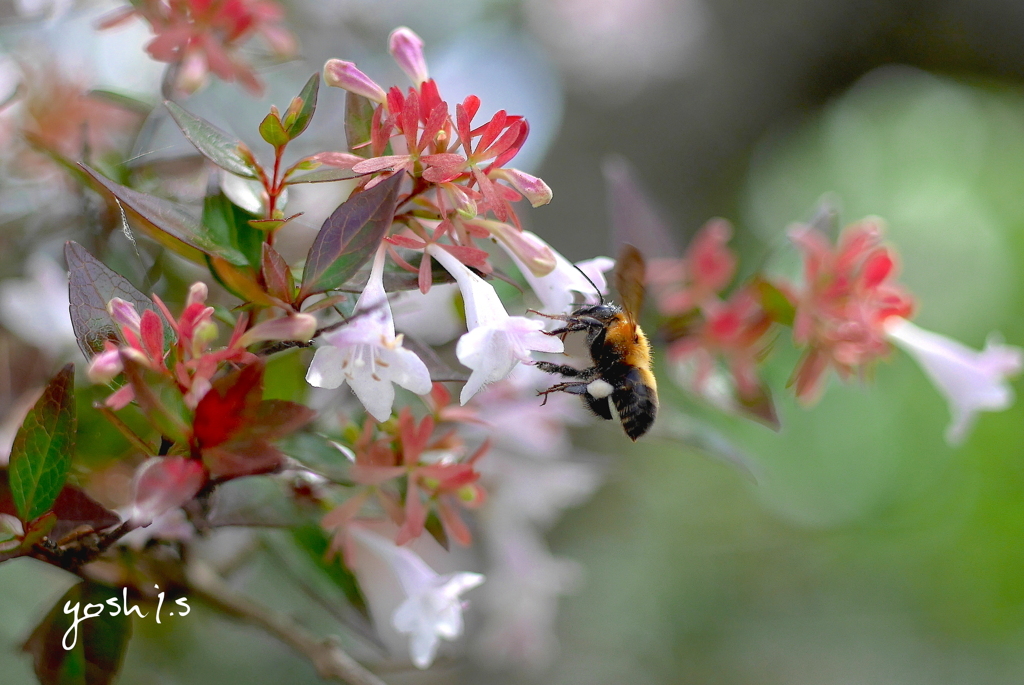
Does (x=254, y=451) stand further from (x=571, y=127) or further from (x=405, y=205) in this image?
(x=571, y=127)

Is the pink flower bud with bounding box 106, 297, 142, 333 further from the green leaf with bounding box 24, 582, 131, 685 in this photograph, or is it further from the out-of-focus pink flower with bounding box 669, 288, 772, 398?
the out-of-focus pink flower with bounding box 669, 288, 772, 398

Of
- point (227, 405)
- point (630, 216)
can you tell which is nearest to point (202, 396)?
point (227, 405)

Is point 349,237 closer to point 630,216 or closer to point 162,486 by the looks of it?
point 162,486

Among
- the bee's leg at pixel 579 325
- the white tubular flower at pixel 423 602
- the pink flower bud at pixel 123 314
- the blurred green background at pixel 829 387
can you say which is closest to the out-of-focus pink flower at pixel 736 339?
the bee's leg at pixel 579 325

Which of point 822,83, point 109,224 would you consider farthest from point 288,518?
point 822,83

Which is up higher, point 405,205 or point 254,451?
point 405,205

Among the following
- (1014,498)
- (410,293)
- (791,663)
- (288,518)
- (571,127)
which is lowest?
(791,663)

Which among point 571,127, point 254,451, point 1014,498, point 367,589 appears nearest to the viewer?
point 254,451

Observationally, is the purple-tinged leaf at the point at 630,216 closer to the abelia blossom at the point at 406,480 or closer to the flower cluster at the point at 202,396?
the abelia blossom at the point at 406,480
